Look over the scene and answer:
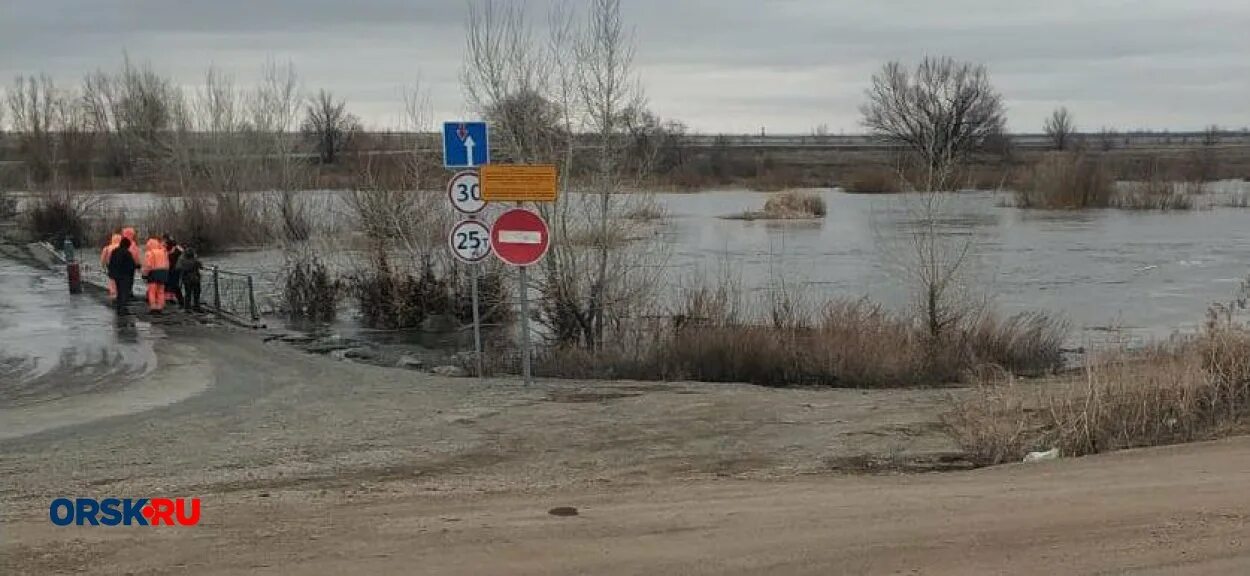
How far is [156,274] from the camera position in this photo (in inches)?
860

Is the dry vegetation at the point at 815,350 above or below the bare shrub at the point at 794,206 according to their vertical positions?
below

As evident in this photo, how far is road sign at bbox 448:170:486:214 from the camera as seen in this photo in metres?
12.5

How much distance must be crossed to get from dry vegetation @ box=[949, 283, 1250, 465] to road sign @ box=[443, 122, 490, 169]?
530 cm

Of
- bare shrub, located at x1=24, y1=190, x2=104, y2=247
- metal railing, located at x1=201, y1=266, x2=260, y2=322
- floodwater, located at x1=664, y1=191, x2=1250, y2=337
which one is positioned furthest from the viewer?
bare shrub, located at x1=24, y1=190, x2=104, y2=247

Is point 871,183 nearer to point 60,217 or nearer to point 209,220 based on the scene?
point 209,220

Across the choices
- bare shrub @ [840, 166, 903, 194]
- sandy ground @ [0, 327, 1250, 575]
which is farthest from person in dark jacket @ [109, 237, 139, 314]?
bare shrub @ [840, 166, 903, 194]

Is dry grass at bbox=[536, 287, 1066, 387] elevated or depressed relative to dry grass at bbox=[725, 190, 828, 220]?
depressed

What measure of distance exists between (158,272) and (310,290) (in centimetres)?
321

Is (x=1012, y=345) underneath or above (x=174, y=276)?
underneath

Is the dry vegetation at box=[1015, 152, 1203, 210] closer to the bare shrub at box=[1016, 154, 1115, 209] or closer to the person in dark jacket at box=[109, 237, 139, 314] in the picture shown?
the bare shrub at box=[1016, 154, 1115, 209]

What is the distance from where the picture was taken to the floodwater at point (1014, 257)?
22406 millimetres

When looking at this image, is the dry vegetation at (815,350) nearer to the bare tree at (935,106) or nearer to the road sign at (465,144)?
the road sign at (465,144)

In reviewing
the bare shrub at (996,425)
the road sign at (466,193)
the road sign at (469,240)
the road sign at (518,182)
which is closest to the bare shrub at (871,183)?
the road sign at (469,240)

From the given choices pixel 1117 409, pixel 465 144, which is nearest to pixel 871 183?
pixel 465 144
